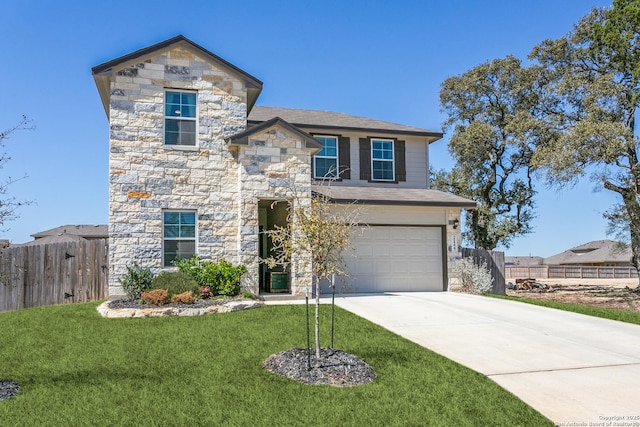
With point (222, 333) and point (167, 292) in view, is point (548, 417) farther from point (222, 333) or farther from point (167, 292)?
point (167, 292)

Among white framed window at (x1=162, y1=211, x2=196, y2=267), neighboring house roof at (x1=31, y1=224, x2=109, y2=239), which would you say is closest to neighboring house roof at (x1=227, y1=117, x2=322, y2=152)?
white framed window at (x1=162, y1=211, x2=196, y2=267)

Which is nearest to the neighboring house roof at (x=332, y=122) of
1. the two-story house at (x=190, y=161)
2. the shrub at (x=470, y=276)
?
the two-story house at (x=190, y=161)

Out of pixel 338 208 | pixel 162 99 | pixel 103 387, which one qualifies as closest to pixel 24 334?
pixel 103 387

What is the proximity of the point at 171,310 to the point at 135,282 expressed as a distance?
2100 mm

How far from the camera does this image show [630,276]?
140 ft

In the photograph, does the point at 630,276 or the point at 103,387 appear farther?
the point at 630,276

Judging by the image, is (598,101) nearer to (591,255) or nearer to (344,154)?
(344,154)

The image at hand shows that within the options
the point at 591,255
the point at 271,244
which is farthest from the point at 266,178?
the point at 591,255

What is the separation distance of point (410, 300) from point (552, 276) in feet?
113

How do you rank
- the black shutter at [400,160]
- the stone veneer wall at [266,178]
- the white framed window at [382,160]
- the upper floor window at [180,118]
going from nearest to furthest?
the stone veneer wall at [266,178] → the upper floor window at [180,118] → the white framed window at [382,160] → the black shutter at [400,160]

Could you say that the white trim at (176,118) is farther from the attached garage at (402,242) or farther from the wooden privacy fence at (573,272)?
the wooden privacy fence at (573,272)

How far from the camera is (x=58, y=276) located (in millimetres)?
14703

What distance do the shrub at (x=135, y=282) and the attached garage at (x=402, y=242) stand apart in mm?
5348

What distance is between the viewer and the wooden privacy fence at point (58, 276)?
574 inches
